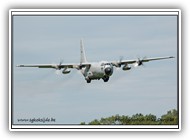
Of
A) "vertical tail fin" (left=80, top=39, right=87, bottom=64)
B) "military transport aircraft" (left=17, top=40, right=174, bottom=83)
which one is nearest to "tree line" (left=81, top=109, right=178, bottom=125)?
"military transport aircraft" (left=17, top=40, right=174, bottom=83)

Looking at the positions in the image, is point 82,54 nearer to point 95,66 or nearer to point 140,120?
point 95,66

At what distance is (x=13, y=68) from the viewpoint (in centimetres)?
1706

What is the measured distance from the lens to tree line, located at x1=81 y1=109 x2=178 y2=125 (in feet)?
55.9

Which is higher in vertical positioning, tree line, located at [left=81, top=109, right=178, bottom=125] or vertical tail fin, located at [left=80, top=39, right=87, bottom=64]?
vertical tail fin, located at [left=80, top=39, right=87, bottom=64]

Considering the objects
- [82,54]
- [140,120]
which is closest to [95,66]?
[82,54]

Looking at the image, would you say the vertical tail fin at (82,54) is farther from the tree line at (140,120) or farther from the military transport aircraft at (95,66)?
the tree line at (140,120)

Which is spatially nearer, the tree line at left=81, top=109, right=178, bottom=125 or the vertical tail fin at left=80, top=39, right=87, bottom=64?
the tree line at left=81, top=109, right=178, bottom=125

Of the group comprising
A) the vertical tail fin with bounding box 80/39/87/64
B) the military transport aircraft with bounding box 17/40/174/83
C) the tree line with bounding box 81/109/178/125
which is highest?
the vertical tail fin with bounding box 80/39/87/64

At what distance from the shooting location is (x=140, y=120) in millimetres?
17062

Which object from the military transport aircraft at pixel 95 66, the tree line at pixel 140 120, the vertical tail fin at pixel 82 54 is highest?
the vertical tail fin at pixel 82 54

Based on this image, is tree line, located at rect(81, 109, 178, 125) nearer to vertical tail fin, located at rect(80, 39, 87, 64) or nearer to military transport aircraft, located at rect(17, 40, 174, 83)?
military transport aircraft, located at rect(17, 40, 174, 83)

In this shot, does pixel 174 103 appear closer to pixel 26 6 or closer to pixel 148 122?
pixel 148 122

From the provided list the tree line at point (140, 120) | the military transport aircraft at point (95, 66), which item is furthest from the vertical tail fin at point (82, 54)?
the tree line at point (140, 120)

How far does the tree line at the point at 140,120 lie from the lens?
17.0 m
